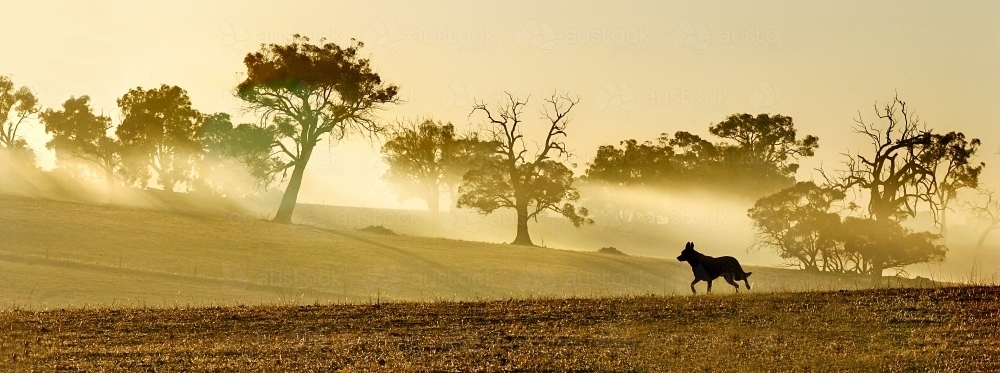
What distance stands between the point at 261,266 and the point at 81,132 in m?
60.4

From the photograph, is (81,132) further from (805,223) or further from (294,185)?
(805,223)

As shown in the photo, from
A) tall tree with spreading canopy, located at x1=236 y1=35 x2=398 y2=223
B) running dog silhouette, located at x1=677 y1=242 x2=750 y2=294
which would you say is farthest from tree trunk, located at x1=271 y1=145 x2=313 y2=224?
running dog silhouette, located at x1=677 y1=242 x2=750 y2=294

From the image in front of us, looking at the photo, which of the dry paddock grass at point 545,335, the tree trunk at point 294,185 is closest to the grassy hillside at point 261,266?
the tree trunk at point 294,185

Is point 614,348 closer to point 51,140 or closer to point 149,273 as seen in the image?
point 149,273

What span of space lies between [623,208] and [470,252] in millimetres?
49341

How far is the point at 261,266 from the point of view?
153 ft

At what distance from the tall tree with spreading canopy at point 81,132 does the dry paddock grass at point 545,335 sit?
80445mm

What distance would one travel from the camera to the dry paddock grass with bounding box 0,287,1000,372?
16547 millimetres

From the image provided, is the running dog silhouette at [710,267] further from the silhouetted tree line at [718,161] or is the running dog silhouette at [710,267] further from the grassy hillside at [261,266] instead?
the silhouetted tree line at [718,161]

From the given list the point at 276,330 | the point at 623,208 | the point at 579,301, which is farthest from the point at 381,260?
the point at 623,208

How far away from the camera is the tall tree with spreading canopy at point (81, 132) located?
99188mm

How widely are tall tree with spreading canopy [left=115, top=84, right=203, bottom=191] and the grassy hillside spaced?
29.5 meters

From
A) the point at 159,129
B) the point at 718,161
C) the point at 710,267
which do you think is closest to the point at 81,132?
the point at 159,129

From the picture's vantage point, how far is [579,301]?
981 inches
